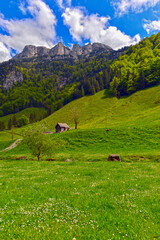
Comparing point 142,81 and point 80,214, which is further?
point 142,81

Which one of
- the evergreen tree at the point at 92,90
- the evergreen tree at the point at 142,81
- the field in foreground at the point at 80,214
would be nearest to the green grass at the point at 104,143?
the field in foreground at the point at 80,214

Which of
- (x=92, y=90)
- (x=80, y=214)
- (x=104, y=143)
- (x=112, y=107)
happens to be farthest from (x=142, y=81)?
(x=80, y=214)

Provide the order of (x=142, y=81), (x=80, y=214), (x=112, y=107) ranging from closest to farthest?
(x=80, y=214) → (x=112, y=107) → (x=142, y=81)

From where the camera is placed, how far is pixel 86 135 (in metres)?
56.1

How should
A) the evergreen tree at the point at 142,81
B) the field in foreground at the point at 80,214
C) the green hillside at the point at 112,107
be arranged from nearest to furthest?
the field in foreground at the point at 80,214 → the green hillside at the point at 112,107 → the evergreen tree at the point at 142,81

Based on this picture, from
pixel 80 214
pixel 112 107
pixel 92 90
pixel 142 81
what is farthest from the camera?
pixel 92 90

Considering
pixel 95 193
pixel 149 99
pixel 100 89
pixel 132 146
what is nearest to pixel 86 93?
pixel 100 89

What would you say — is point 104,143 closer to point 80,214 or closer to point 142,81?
point 80,214

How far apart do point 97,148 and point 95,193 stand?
36.3 m

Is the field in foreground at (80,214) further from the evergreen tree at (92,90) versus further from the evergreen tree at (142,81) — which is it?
the evergreen tree at (92,90)

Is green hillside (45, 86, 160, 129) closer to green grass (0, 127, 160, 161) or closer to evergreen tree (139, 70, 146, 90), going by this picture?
evergreen tree (139, 70, 146, 90)

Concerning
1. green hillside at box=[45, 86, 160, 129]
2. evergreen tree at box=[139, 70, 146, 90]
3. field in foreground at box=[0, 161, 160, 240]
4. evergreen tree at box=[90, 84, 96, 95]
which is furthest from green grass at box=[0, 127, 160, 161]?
evergreen tree at box=[90, 84, 96, 95]

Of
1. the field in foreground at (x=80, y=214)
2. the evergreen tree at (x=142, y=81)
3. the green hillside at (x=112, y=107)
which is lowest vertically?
the field in foreground at (x=80, y=214)

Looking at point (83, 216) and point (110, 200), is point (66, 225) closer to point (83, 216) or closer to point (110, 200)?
point (83, 216)
